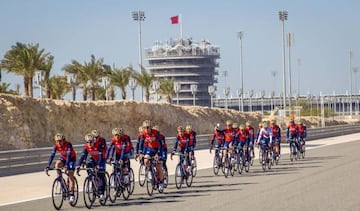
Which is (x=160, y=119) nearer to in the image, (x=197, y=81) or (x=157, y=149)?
(x=157, y=149)

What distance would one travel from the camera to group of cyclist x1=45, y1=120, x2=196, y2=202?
55.6ft

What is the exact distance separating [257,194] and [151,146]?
9.97 ft

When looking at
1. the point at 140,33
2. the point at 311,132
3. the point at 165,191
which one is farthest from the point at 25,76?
the point at 165,191

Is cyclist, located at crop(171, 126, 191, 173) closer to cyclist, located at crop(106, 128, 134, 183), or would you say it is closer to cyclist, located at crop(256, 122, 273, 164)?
cyclist, located at crop(106, 128, 134, 183)

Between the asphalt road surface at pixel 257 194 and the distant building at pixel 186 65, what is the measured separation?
430ft

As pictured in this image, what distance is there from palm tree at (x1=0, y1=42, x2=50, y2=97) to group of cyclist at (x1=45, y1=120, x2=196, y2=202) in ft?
124

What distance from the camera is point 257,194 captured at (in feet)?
62.1

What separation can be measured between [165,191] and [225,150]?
4.82 metres

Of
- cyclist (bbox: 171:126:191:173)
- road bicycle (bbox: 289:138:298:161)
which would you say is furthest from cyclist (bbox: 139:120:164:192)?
road bicycle (bbox: 289:138:298:161)

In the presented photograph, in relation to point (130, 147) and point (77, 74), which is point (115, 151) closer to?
point (130, 147)

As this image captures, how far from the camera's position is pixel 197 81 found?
15962cm

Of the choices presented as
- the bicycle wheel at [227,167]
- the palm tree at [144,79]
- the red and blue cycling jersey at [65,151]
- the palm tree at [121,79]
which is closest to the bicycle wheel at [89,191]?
the red and blue cycling jersey at [65,151]

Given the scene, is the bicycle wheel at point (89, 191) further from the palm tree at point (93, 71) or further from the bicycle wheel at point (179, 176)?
the palm tree at point (93, 71)

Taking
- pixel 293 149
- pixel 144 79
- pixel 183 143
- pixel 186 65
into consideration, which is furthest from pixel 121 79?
pixel 186 65
